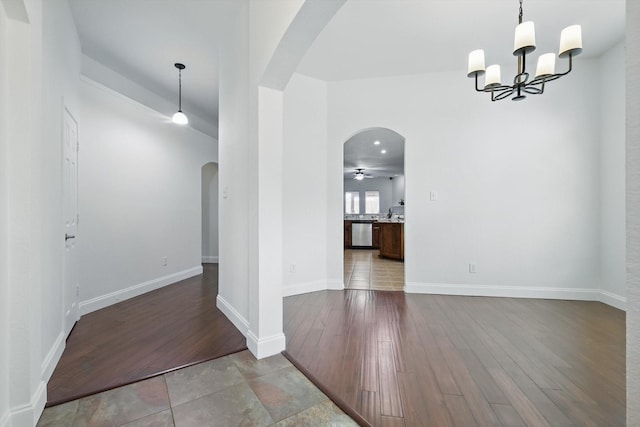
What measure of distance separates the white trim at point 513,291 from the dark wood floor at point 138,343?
98.0 inches

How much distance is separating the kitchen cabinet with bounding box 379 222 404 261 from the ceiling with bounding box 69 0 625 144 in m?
3.52

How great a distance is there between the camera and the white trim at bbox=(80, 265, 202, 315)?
289 cm

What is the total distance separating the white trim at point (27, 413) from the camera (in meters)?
1.28

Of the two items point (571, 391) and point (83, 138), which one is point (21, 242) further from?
point (571, 391)

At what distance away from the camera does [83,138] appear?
2889 millimetres

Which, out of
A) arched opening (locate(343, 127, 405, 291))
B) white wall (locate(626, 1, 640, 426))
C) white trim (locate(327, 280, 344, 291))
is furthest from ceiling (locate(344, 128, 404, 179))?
white wall (locate(626, 1, 640, 426))

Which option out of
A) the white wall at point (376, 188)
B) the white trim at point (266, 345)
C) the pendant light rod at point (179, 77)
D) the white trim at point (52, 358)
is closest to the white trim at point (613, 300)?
the white trim at point (266, 345)

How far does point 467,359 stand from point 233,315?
2065 millimetres

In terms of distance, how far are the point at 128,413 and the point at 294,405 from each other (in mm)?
895

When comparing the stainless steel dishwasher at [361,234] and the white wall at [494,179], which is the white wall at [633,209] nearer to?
the white wall at [494,179]

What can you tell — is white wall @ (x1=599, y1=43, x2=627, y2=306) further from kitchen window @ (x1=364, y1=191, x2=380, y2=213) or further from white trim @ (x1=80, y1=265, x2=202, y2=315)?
kitchen window @ (x1=364, y1=191, x2=380, y2=213)

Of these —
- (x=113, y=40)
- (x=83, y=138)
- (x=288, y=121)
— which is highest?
(x=113, y=40)

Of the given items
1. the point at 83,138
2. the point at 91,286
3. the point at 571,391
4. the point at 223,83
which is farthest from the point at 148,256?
the point at 571,391

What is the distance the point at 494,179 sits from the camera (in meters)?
3.50
